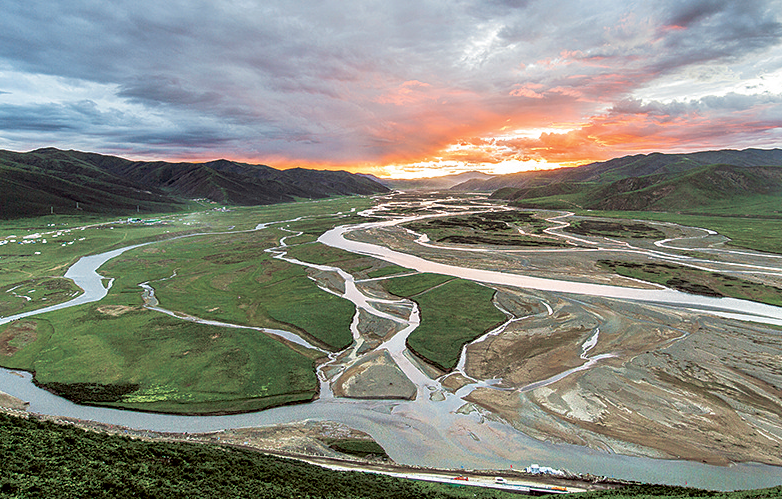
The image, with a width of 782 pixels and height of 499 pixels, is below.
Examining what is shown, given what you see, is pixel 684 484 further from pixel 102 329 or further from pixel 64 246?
pixel 64 246

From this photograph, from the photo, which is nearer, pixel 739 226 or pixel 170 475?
pixel 170 475

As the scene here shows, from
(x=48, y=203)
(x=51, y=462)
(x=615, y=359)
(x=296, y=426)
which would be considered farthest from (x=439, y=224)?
(x=48, y=203)

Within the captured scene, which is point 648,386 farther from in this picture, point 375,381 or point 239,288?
point 239,288

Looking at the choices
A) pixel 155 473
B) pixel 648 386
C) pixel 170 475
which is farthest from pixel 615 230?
pixel 155 473

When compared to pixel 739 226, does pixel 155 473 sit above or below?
below

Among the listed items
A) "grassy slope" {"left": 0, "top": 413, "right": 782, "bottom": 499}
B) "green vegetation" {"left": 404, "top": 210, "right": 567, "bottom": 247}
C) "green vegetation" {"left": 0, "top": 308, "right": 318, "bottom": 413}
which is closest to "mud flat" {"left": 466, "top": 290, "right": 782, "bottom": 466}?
"grassy slope" {"left": 0, "top": 413, "right": 782, "bottom": 499}

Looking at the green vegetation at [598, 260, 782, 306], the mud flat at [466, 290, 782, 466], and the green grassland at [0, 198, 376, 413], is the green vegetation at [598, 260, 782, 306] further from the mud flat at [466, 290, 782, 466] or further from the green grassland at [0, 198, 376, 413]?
the green grassland at [0, 198, 376, 413]
